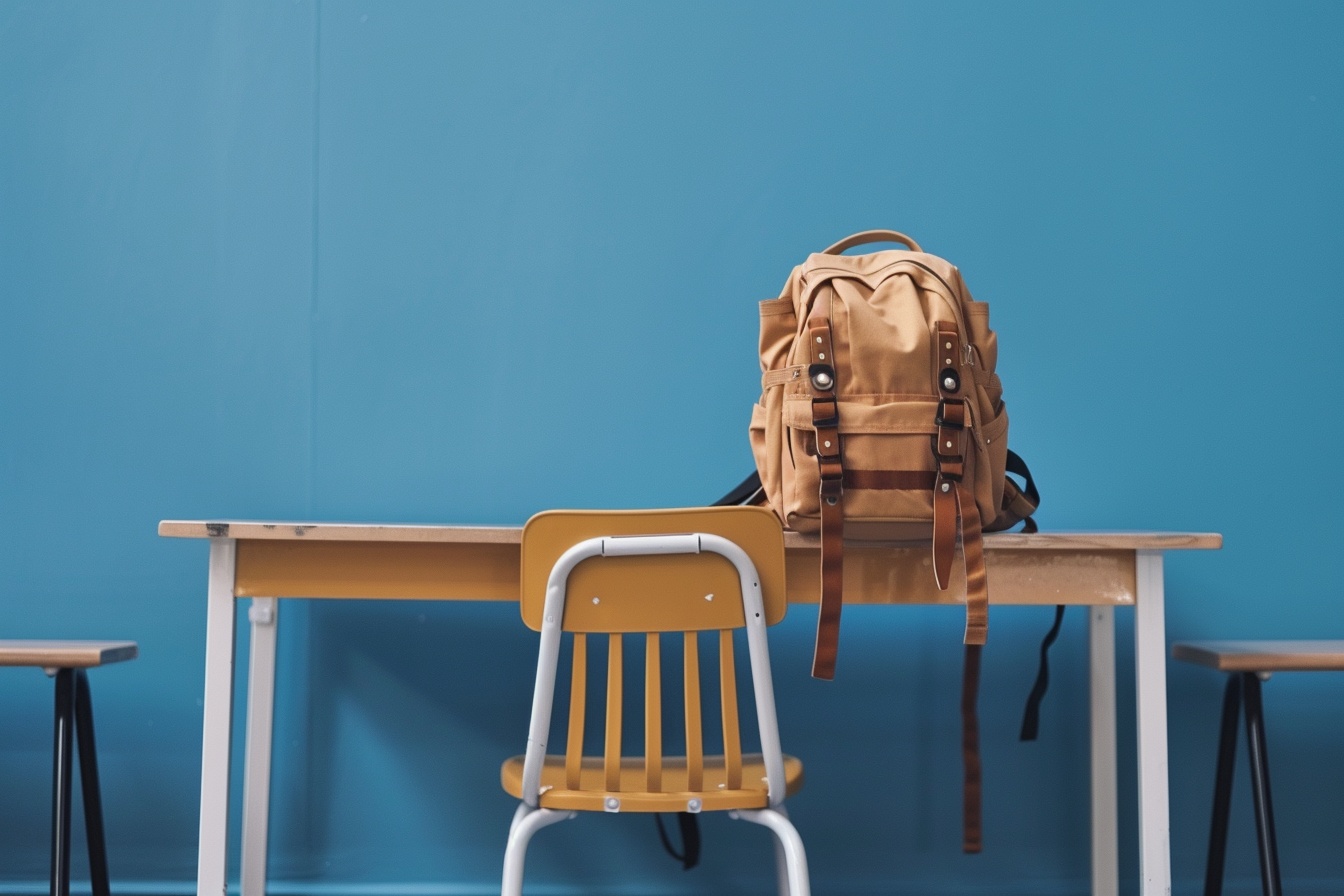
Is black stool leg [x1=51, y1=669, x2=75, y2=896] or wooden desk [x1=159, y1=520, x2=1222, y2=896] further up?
wooden desk [x1=159, y1=520, x2=1222, y2=896]

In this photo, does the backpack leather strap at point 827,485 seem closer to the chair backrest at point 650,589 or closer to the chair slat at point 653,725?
the chair backrest at point 650,589

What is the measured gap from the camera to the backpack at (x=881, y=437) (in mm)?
1282

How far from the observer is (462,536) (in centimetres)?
130

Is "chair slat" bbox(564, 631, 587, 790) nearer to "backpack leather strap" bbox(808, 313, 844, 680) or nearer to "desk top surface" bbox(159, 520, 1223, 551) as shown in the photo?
"desk top surface" bbox(159, 520, 1223, 551)

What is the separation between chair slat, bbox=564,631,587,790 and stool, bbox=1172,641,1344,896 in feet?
3.06

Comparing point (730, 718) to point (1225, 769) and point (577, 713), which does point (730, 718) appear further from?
point (1225, 769)

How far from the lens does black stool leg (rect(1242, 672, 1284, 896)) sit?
1553 millimetres

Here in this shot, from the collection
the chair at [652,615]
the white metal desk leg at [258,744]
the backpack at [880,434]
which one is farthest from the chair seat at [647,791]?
the white metal desk leg at [258,744]

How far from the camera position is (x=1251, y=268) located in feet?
6.46

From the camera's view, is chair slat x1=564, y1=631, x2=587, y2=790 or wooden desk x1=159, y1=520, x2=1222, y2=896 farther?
wooden desk x1=159, y1=520, x2=1222, y2=896

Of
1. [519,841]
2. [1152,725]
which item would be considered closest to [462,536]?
[519,841]

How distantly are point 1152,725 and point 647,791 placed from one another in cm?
67

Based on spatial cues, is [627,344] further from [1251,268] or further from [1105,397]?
[1251,268]

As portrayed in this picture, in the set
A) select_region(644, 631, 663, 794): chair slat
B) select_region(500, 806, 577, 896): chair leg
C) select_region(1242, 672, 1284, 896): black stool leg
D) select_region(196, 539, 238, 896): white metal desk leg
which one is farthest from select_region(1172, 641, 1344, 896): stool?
select_region(196, 539, 238, 896): white metal desk leg
